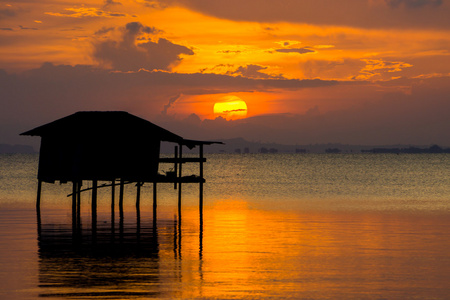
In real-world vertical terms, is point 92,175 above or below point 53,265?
above

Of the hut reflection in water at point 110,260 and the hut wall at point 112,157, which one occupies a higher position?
the hut wall at point 112,157

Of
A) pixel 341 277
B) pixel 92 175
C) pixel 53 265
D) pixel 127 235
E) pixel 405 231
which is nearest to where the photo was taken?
pixel 341 277

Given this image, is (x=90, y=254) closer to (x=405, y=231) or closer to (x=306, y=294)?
(x=306, y=294)

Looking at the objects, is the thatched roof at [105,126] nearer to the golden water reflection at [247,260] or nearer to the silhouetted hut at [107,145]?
the silhouetted hut at [107,145]

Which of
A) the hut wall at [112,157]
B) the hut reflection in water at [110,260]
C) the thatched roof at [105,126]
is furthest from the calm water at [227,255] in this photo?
the thatched roof at [105,126]

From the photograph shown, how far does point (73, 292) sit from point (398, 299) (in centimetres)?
649

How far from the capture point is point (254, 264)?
18.5 metres

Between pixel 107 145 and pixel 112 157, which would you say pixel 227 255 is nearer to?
pixel 112 157

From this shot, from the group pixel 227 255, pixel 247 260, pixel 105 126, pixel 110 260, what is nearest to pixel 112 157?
pixel 105 126

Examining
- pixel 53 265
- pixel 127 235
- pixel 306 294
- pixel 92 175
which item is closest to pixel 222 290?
pixel 306 294

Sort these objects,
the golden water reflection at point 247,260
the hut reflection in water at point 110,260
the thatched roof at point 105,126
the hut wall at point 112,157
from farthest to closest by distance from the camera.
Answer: the thatched roof at point 105,126, the hut wall at point 112,157, the golden water reflection at point 247,260, the hut reflection in water at point 110,260

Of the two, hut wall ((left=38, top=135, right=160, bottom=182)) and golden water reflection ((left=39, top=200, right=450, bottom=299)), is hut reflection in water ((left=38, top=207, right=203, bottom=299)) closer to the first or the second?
golden water reflection ((left=39, top=200, right=450, bottom=299))

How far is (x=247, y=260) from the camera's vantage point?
62.6 feet

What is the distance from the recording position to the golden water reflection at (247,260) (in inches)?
596
